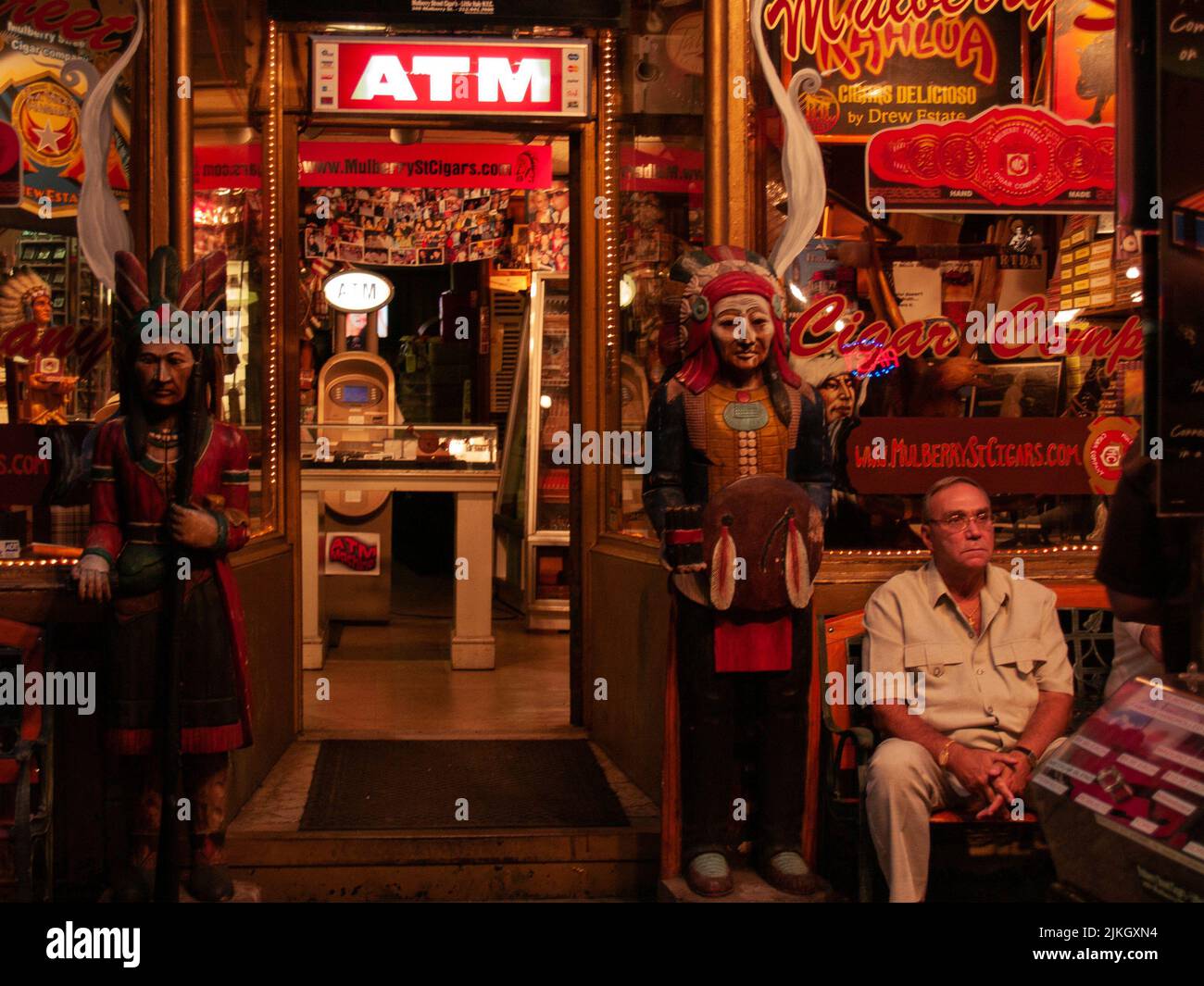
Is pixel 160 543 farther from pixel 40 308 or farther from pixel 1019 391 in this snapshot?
pixel 1019 391

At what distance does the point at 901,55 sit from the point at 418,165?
330cm

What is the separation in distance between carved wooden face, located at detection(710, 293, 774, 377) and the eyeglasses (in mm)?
716

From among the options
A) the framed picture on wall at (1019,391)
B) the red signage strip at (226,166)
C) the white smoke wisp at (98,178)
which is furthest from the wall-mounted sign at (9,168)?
the framed picture on wall at (1019,391)

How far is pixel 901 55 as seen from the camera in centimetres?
466

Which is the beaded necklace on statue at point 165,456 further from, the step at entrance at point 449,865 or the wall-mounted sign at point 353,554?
the wall-mounted sign at point 353,554

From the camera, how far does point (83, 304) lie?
426 cm

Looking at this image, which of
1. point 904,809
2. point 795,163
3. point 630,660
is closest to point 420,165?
point 795,163

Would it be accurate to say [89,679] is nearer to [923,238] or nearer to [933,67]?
[923,238]

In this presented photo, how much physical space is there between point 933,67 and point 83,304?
2939mm

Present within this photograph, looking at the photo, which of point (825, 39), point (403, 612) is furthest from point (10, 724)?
point (403, 612)

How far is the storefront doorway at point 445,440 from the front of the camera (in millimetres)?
7055

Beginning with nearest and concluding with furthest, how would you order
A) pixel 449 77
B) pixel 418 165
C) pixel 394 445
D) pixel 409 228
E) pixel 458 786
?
pixel 458 786 < pixel 449 77 < pixel 418 165 < pixel 394 445 < pixel 409 228

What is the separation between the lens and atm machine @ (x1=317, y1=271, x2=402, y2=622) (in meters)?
8.62

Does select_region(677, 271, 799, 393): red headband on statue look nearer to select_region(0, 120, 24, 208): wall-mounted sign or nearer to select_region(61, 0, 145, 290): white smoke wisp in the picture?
select_region(61, 0, 145, 290): white smoke wisp
